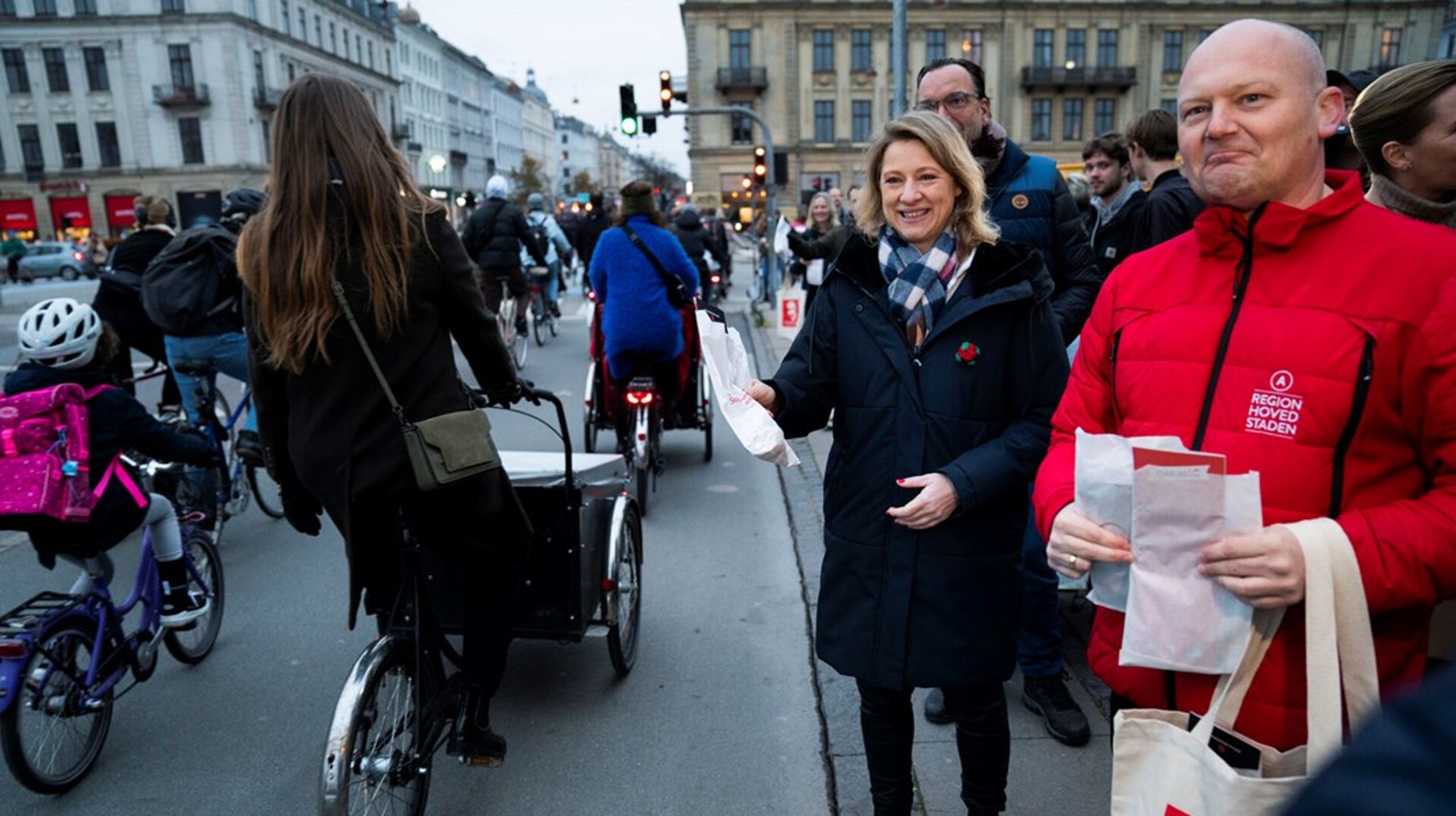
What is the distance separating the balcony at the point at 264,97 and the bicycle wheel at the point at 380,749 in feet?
189

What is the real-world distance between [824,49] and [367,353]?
61.8 metres

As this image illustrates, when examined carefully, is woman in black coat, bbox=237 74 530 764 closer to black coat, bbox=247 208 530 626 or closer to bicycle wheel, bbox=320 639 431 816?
black coat, bbox=247 208 530 626

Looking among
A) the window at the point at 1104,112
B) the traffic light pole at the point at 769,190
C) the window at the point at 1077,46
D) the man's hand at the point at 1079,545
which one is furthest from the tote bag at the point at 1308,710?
the window at the point at 1104,112

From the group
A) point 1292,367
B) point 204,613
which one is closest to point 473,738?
point 204,613

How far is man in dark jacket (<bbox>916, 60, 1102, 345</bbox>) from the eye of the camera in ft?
11.9

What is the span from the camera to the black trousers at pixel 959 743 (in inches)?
102

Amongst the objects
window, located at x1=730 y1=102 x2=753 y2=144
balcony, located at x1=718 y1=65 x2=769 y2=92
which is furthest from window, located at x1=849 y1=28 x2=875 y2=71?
window, located at x1=730 y1=102 x2=753 y2=144

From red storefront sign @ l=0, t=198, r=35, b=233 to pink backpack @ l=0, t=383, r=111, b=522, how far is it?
6137 cm

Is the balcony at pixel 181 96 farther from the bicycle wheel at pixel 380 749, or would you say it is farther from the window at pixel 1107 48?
the bicycle wheel at pixel 380 749

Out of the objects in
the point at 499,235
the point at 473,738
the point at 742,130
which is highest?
the point at 742,130

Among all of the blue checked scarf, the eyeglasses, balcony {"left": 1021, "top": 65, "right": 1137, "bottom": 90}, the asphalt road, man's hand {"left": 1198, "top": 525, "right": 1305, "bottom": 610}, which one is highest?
balcony {"left": 1021, "top": 65, "right": 1137, "bottom": 90}

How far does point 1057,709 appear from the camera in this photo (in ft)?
11.4

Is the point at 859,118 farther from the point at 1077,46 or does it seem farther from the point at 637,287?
the point at 637,287

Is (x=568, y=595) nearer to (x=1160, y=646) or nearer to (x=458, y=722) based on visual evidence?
(x=458, y=722)
